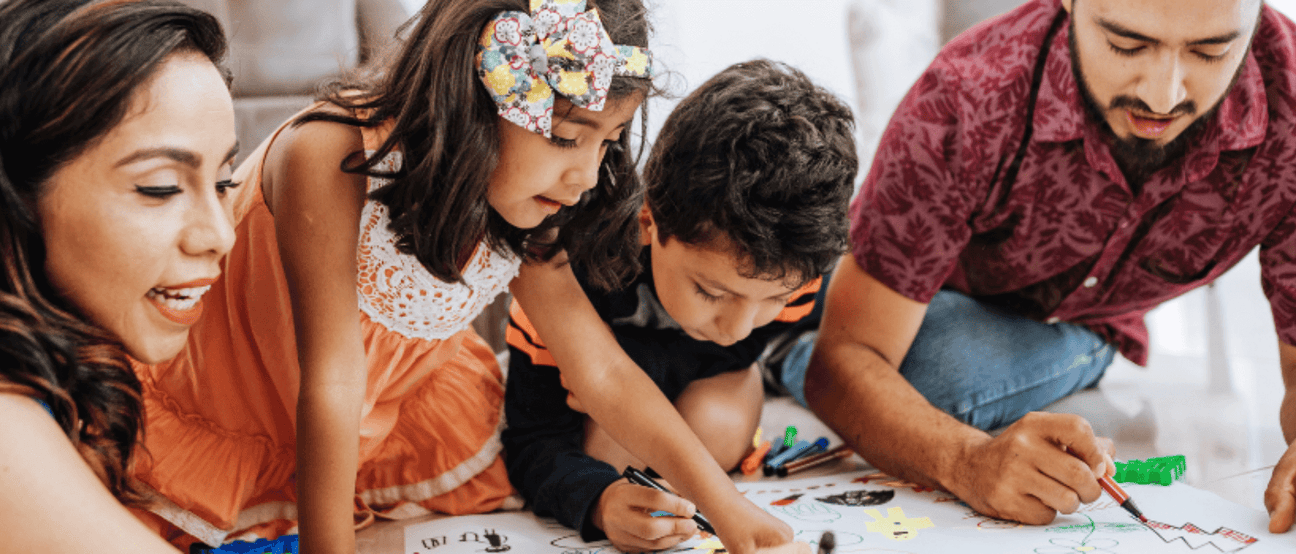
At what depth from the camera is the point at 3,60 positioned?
25.5 inches

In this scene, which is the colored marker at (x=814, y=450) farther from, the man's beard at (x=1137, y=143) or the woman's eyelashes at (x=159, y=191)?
the woman's eyelashes at (x=159, y=191)

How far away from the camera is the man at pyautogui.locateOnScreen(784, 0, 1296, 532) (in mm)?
1063

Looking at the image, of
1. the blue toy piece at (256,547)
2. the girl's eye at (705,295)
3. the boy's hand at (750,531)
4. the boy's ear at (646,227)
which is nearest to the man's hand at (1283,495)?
the boy's hand at (750,531)

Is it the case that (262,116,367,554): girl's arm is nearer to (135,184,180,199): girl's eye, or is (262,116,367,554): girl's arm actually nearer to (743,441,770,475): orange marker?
(135,184,180,199): girl's eye

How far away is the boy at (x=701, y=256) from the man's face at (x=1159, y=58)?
0.97 feet

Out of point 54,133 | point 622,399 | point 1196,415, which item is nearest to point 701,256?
point 622,399

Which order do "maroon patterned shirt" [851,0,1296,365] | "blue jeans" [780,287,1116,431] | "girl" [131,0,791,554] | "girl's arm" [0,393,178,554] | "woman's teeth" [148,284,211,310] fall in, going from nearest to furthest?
"girl's arm" [0,393,178,554]
"woman's teeth" [148,284,211,310]
"girl" [131,0,791,554]
"maroon patterned shirt" [851,0,1296,365]
"blue jeans" [780,287,1116,431]

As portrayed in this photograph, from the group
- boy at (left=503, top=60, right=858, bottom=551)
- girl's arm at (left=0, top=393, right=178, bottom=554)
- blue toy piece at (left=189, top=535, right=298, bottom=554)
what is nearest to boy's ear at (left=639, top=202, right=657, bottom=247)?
boy at (left=503, top=60, right=858, bottom=551)

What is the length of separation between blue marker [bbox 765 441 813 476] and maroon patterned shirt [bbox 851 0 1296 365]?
9.6 inches

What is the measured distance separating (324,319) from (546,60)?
0.99 ft

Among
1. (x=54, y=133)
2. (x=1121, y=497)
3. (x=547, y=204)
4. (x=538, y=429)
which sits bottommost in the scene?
(x=538, y=429)

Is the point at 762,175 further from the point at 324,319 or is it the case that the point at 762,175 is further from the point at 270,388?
the point at 270,388

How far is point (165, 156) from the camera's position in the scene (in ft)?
2.27

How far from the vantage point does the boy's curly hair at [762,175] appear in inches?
38.9
